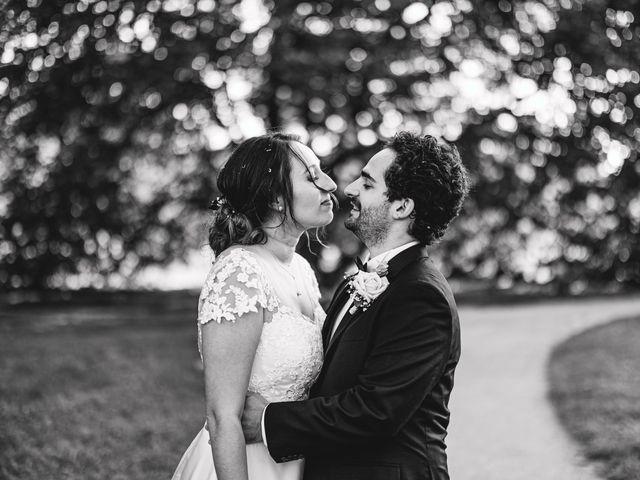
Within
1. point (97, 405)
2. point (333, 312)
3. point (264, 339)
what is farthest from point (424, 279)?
point (97, 405)

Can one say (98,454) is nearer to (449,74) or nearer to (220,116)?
(220,116)

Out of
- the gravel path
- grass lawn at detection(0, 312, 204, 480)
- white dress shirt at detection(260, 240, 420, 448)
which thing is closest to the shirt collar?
white dress shirt at detection(260, 240, 420, 448)

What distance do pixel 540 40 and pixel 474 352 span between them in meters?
6.85

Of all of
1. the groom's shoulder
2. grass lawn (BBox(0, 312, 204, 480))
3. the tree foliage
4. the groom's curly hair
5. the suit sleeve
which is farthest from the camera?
grass lawn (BBox(0, 312, 204, 480))

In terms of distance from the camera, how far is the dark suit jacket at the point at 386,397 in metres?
2.81

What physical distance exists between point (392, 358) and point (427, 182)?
0.77 meters

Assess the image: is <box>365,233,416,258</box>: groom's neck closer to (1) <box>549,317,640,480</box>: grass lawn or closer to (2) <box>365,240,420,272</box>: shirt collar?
(2) <box>365,240,420,272</box>: shirt collar

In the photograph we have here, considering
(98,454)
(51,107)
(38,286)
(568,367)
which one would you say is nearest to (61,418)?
(98,454)

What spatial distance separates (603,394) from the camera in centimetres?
872

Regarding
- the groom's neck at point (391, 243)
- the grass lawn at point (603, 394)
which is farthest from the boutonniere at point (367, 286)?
the grass lawn at point (603, 394)

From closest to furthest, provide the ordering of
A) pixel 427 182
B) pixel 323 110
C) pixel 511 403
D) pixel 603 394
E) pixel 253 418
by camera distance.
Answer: pixel 253 418 → pixel 427 182 → pixel 603 394 → pixel 323 110 → pixel 511 403

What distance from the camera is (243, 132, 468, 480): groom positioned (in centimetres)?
282

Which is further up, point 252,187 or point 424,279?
point 252,187

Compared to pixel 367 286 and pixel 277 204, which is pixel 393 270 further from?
pixel 277 204
